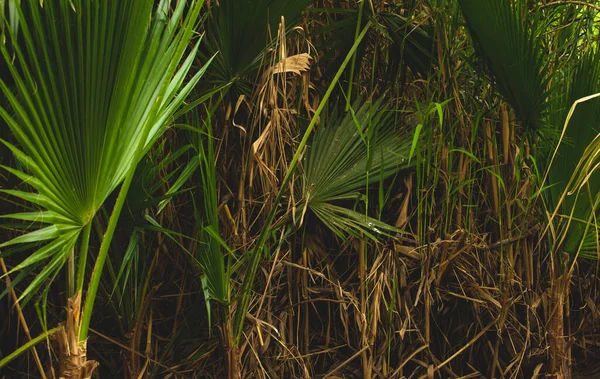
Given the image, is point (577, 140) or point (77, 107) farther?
point (577, 140)

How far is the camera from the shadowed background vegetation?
2488 mm

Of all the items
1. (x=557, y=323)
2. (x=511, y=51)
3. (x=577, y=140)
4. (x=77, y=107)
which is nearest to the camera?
(x=77, y=107)

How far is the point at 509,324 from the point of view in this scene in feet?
9.62

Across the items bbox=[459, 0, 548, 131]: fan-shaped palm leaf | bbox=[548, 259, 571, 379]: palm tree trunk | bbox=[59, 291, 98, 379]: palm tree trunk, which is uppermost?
bbox=[459, 0, 548, 131]: fan-shaped palm leaf

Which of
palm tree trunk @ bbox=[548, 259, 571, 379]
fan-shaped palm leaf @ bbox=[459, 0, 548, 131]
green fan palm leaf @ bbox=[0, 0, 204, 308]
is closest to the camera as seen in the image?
green fan palm leaf @ bbox=[0, 0, 204, 308]

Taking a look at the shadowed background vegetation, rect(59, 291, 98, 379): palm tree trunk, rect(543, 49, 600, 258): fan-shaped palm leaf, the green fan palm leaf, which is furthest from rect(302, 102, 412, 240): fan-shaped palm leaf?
rect(59, 291, 98, 379): palm tree trunk

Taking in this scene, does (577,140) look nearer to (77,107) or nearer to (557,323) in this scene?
(557,323)

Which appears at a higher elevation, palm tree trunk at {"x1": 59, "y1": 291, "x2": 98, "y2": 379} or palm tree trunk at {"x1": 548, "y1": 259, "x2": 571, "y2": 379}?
Result: palm tree trunk at {"x1": 59, "y1": 291, "x2": 98, "y2": 379}

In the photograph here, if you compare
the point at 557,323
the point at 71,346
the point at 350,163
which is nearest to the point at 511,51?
the point at 350,163

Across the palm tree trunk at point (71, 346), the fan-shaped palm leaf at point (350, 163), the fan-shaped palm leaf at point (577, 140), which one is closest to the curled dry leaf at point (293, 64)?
the fan-shaped palm leaf at point (350, 163)

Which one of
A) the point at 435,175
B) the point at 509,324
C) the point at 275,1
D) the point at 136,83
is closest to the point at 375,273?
the point at 435,175

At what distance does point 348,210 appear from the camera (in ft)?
8.73

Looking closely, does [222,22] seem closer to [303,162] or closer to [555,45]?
[303,162]

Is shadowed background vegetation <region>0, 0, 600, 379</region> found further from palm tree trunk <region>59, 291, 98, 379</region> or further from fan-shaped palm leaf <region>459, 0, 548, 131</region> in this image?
palm tree trunk <region>59, 291, 98, 379</region>
